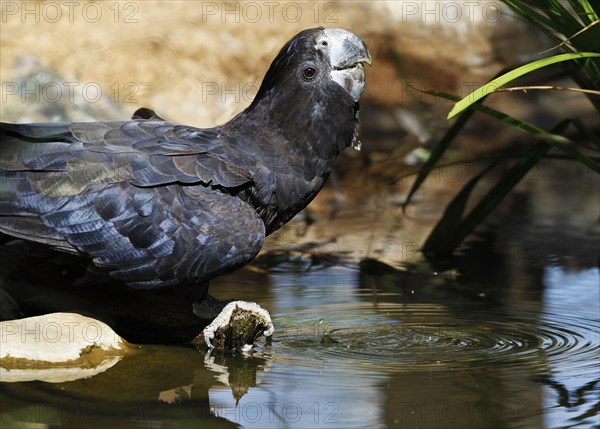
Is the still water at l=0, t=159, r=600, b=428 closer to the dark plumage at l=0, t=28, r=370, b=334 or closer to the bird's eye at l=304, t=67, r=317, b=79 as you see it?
the dark plumage at l=0, t=28, r=370, b=334

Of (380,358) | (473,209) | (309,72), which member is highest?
(309,72)

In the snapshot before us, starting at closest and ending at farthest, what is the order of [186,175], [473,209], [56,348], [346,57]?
[56,348]
[186,175]
[346,57]
[473,209]

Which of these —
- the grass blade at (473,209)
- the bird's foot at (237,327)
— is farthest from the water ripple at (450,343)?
the grass blade at (473,209)

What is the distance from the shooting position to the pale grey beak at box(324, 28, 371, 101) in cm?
383

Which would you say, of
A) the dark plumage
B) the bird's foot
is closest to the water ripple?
the bird's foot

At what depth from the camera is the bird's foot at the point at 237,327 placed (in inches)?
144

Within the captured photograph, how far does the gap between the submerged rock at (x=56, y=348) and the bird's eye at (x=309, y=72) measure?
120cm

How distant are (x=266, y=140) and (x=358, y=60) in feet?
1.50

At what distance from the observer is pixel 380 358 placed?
3.51 m

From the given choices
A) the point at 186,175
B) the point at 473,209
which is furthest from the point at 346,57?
the point at 473,209

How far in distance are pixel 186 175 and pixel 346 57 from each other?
0.75 m

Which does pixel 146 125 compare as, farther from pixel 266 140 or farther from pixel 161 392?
pixel 161 392

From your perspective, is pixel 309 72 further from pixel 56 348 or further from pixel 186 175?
pixel 56 348

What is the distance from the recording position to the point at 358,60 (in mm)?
3840
